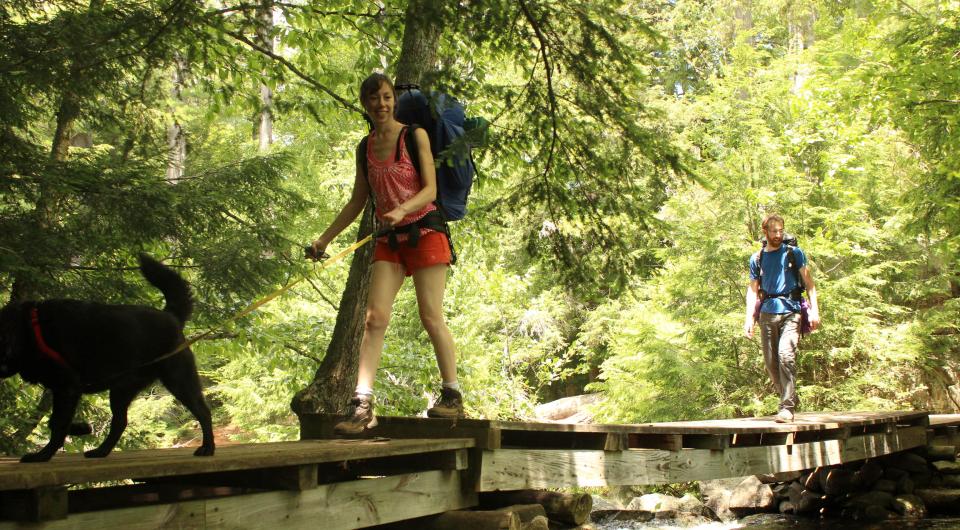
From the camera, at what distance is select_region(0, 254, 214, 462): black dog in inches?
134

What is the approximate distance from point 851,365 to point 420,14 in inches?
436

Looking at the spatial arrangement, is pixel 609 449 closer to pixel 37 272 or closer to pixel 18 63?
pixel 37 272

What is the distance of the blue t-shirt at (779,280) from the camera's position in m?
7.79

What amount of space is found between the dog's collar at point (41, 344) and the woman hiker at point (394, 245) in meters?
1.38

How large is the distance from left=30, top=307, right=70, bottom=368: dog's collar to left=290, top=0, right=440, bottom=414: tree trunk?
95.6 inches

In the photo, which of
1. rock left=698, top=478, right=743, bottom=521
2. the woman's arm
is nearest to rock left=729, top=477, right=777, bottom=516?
rock left=698, top=478, right=743, bottom=521

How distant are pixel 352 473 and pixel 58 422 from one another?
5.92 ft

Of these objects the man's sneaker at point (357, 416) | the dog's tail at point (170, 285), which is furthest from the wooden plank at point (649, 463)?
the dog's tail at point (170, 285)

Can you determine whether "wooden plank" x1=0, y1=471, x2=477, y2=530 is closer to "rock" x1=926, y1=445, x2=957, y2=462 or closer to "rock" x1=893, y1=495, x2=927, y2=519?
"rock" x1=893, y1=495, x2=927, y2=519

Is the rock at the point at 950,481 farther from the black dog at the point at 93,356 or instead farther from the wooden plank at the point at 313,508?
the black dog at the point at 93,356

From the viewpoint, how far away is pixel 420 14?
4.55 metres

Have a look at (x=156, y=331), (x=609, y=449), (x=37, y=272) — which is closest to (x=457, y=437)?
(x=609, y=449)

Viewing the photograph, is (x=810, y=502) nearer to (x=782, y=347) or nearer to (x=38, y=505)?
(x=782, y=347)

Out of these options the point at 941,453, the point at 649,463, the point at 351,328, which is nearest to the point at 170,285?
the point at 351,328
